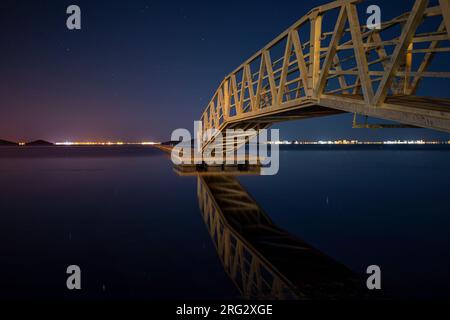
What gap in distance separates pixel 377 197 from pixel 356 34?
1635cm

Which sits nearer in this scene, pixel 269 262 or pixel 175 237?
pixel 269 262

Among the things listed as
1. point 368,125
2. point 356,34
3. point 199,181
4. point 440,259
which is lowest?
point 440,259

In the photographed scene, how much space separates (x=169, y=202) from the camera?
19391 mm

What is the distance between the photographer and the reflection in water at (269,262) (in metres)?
7.29

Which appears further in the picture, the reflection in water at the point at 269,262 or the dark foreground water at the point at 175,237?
the dark foreground water at the point at 175,237

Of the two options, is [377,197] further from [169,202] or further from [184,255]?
[184,255]

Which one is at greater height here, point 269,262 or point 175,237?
point 175,237

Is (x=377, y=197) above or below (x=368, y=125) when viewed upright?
below

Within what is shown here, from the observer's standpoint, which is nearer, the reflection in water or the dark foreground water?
the reflection in water

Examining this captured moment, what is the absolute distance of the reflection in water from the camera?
7.29 meters

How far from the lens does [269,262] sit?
9.27m
